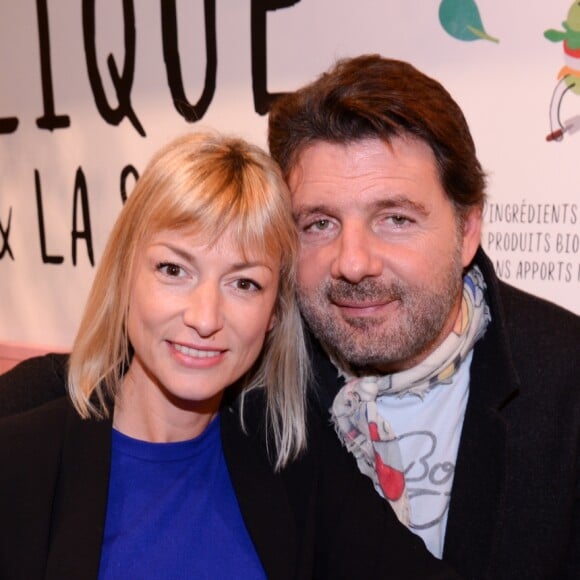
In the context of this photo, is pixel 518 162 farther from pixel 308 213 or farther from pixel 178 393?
pixel 178 393

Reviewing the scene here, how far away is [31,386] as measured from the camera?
1513mm

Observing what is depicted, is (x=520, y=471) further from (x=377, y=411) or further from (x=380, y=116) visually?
(x=380, y=116)

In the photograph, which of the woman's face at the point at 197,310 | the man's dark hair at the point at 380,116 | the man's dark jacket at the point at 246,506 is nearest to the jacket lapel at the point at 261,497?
the man's dark jacket at the point at 246,506

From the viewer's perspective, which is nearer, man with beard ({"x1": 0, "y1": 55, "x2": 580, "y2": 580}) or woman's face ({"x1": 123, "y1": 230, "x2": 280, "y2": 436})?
woman's face ({"x1": 123, "y1": 230, "x2": 280, "y2": 436})

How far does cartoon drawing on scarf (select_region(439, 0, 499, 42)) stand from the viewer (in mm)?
1874

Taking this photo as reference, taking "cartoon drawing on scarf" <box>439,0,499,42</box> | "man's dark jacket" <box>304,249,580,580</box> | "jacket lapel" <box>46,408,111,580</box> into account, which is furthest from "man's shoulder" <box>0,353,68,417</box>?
"cartoon drawing on scarf" <box>439,0,499,42</box>

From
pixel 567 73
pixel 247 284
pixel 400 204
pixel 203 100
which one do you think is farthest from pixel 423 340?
pixel 203 100

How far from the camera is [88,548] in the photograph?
1246mm

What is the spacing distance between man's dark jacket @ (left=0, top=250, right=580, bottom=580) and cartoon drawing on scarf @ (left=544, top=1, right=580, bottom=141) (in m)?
0.46

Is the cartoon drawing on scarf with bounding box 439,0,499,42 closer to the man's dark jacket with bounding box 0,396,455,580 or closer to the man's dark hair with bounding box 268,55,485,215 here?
the man's dark hair with bounding box 268,55,485,215

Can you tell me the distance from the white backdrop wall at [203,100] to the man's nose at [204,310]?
0.85 m

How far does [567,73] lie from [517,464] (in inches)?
31.8

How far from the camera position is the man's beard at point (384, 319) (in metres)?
1.56

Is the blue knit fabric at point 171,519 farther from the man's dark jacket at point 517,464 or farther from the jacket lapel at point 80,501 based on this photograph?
the man's dark jacket at point 517,464
